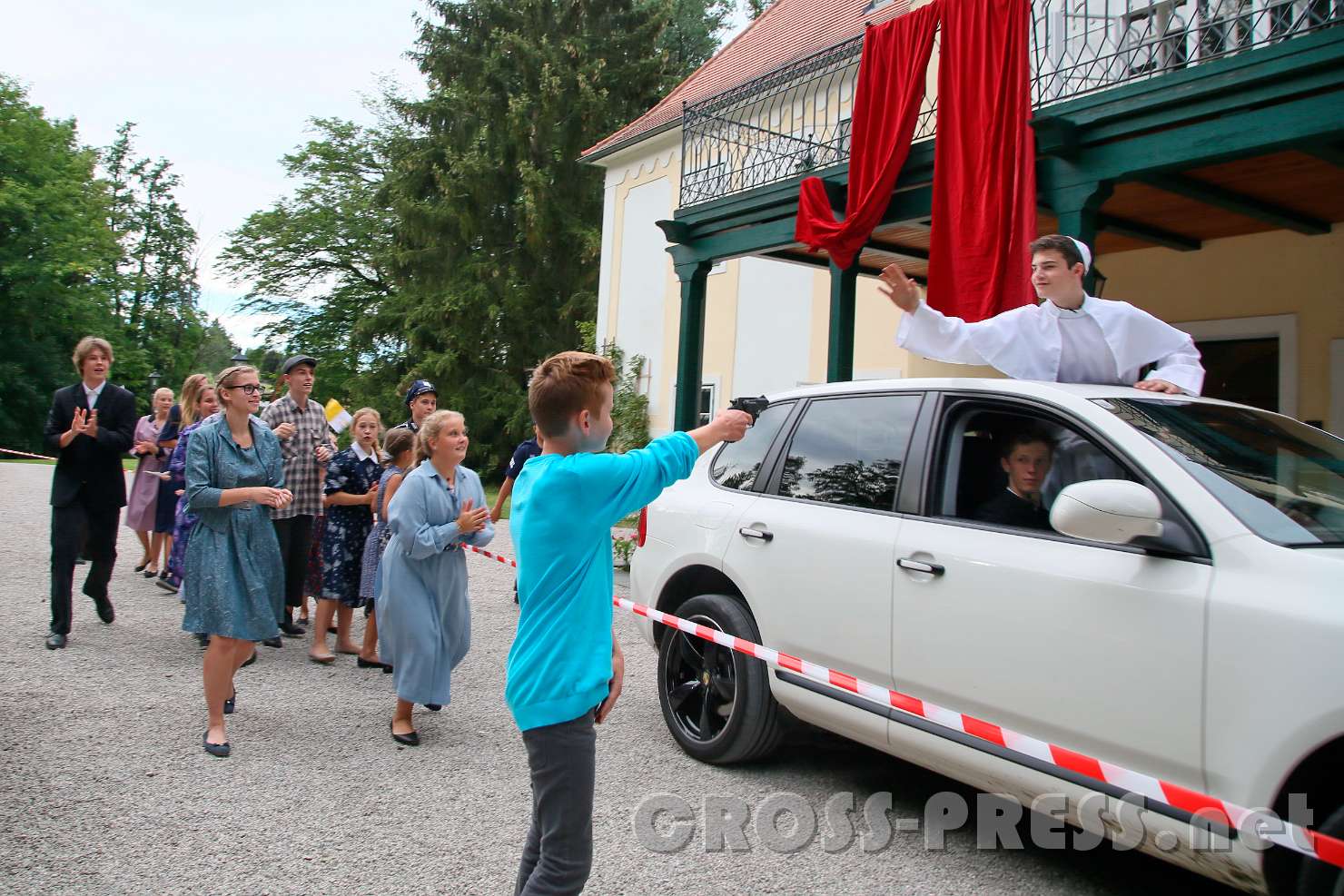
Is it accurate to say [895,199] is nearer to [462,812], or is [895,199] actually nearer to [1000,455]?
[1000,455]

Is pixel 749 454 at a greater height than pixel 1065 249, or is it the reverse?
pixel 1065 249

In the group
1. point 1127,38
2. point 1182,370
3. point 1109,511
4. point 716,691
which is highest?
point 1127,38

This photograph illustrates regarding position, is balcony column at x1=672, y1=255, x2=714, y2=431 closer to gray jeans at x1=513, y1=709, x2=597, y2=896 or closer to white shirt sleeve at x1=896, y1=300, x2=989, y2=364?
white shirt sleeve at x1=896, y1=300, x2=989, y2=364

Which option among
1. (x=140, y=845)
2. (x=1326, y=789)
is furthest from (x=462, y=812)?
(x=1326, y=789)

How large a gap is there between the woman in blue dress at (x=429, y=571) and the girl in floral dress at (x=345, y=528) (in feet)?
5.24

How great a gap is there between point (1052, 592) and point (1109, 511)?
426mm

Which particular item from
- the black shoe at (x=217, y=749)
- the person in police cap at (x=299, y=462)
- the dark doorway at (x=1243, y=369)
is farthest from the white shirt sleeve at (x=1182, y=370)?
the dark doorway at (x=1243, y=369)

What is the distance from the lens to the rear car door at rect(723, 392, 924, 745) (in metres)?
3.75

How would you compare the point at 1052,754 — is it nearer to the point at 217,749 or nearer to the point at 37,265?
the point at 217,749

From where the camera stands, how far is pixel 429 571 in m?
5.18

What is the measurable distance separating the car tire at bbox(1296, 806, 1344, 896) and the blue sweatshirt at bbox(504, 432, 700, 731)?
1.76 m

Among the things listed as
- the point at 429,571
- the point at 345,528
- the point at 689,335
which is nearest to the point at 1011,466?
the point at 429,571

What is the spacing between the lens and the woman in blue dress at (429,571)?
5.00 m

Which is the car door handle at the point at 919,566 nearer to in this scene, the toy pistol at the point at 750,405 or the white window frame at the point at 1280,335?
the toy pistol at the point at 750,405
